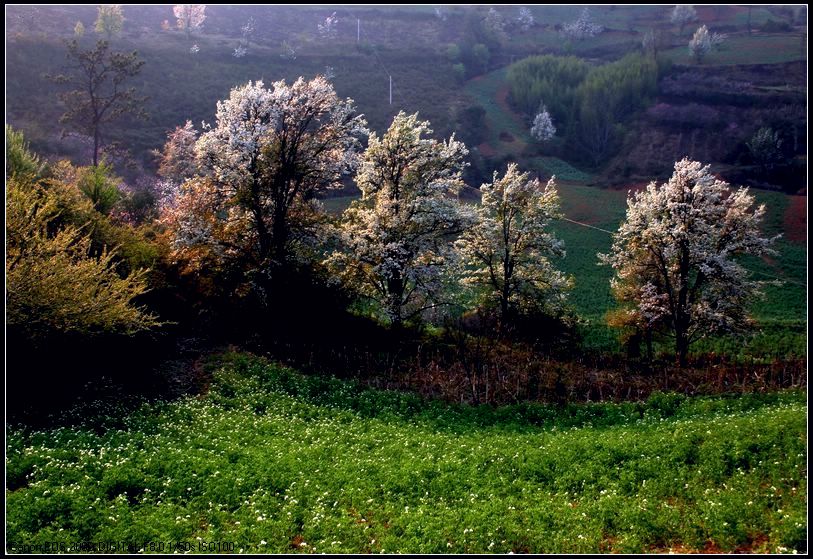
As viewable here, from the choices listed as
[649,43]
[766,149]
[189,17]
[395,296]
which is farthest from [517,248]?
[649,43]

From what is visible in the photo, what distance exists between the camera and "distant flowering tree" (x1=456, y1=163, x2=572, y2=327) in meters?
36.2

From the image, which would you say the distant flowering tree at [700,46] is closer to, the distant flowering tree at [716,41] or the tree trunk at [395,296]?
the distant flowering tree at [716,41]

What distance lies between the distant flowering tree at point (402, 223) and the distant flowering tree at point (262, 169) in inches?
98.8

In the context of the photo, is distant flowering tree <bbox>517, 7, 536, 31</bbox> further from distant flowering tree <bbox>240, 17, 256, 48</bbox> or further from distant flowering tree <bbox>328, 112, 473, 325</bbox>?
distant flowering tree <bbox>328, 112, 473, 325</bbox>

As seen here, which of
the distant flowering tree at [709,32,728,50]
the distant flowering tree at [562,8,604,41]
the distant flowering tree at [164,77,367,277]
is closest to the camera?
the distant flowering tree at [164,77,367,277]

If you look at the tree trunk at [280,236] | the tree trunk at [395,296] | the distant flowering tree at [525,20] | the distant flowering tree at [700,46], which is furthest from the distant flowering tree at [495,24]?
the tree trunk at [280,236]

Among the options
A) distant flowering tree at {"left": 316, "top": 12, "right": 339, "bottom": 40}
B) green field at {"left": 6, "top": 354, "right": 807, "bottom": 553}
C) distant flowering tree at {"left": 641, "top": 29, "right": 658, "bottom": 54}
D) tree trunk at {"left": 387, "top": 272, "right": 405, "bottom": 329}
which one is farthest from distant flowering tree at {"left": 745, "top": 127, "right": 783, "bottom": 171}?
distant flowering tree at {"left": 316, "top": 12, "right": 339, "bottom": 40}

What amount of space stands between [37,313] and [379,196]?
19186mm

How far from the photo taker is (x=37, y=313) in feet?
60.7

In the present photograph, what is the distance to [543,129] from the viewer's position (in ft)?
340

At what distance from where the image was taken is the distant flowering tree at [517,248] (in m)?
36.2

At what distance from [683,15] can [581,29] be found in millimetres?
26781

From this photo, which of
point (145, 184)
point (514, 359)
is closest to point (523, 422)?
point (514, 359)

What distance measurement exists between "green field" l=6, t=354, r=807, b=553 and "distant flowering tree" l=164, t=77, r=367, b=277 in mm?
13226
